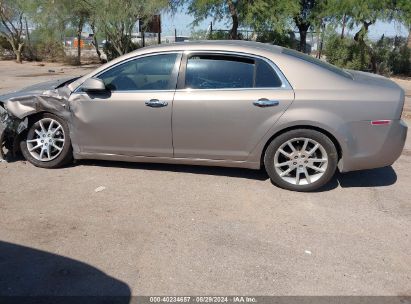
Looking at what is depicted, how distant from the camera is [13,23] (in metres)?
26.4

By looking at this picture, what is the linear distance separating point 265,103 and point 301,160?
757mm

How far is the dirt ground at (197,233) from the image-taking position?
3.37 meters

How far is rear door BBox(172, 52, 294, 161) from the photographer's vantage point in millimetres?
4977

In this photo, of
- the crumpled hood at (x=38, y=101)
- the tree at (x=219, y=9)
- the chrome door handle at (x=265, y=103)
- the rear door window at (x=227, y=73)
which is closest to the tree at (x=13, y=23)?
the tree at (x=219, y=9)

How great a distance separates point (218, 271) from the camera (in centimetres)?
351

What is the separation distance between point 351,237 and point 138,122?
2.67m

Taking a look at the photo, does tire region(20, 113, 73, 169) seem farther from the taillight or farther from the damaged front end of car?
the taillight

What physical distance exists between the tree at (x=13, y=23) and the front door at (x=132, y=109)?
21966 millimetres

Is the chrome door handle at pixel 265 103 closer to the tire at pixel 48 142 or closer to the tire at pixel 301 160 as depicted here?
the tire at pixel 301 160

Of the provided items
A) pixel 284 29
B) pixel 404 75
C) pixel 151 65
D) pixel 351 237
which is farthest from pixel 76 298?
pixel 404 75

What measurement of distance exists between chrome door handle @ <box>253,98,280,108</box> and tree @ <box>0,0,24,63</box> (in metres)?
23.2

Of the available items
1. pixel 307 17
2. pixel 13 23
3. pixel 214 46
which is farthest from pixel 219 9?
pixel 214 46

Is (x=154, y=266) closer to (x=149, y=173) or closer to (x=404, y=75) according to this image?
(x=149, y=173)

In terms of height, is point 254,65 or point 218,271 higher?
point 254,65
